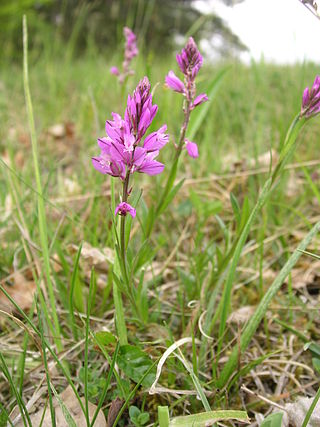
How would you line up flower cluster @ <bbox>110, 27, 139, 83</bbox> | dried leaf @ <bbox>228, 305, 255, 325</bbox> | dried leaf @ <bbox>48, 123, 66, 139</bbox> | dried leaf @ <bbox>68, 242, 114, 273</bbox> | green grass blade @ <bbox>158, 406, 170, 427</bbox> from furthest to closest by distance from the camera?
dried leaf @ <bbox>48, 123, 66, 139</bbox>, flower cluster @ <bbox>110, 27, 139, 83</bbox>, dried leaf @ <bbox>68, 242, 114, 273</bbox>, dried leaf @ <bbox>228, 305, 255, 325</bbox>, green grass blade @ <bbox>158, 406, 170, 427</bbox>

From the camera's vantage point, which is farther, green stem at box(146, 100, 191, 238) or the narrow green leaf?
green stem at box(146, 100, 191, 238)

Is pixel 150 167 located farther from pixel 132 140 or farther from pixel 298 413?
pixel 298 413

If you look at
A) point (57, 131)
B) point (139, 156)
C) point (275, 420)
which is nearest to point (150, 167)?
point (139, 156)

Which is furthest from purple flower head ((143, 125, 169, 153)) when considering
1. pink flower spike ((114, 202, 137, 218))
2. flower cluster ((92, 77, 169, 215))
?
pink flower spike ((114, 202, 137, 218))

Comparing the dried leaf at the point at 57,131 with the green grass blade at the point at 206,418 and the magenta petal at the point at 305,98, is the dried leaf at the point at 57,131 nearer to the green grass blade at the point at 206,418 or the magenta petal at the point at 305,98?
the magenta petal at the point at 305,98

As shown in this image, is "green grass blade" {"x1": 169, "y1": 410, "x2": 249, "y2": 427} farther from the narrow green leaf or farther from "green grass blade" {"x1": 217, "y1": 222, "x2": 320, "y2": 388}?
"green grass blade" {"x1": 217, "y1": 222, "x2": 320, "y2": 388}

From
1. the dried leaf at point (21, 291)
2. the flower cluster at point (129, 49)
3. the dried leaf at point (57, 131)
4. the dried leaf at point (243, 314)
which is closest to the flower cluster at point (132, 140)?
the dried leaf at point (243, 314)

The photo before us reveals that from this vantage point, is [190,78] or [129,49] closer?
[190,78]

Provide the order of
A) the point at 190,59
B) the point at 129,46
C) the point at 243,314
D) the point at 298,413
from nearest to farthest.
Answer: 1. the point at 298,413
2. the point at 190,59
3. the point at 243,314
4. the point at 129,46
